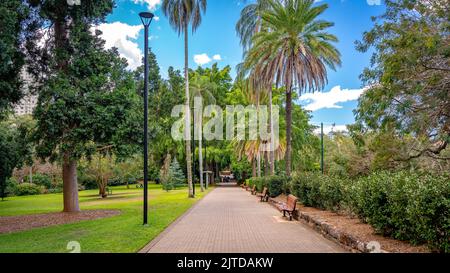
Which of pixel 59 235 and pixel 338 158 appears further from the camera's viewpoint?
pixel 338 158

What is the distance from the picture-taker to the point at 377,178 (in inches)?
365

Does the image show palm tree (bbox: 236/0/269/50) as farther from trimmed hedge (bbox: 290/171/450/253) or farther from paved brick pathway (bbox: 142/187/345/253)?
trimmed hedge (bbox: 290/171/450/253)

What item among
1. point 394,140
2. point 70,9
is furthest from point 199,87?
point 394,140

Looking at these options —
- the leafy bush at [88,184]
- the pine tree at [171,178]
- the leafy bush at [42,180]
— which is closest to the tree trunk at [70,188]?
the pine tree at [171,178]

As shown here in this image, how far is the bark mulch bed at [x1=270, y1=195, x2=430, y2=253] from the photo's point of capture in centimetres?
747

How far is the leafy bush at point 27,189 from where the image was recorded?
5303 centimetres

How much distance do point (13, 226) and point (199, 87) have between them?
35962 mm

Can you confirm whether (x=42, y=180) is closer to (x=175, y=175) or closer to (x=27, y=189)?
(x=27, y=189)

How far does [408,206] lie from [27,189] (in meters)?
57.5

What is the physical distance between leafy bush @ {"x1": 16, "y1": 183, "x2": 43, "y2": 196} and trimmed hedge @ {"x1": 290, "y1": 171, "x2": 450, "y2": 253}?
2112 inches

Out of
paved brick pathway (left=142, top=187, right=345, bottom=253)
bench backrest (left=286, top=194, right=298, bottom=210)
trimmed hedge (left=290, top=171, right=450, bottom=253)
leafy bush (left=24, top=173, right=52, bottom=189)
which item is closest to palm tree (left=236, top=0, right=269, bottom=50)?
bench backrest (left=286, top=194, right=298, bottom=210)

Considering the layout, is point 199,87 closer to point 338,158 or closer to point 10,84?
point 338,158

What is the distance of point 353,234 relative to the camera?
8.85m

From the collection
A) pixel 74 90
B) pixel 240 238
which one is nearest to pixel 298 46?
pixel 74 90
